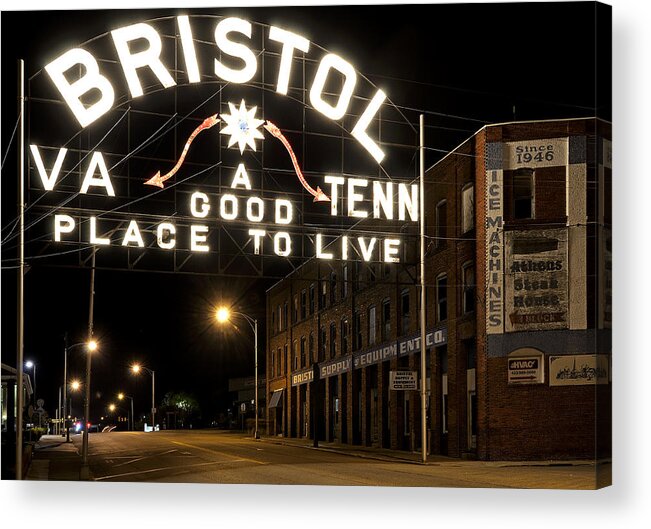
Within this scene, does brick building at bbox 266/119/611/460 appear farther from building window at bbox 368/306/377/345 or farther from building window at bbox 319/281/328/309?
building window at bbox 319/281/328/309

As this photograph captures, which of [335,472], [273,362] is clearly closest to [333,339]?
[273,362]

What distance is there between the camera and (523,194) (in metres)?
33.6

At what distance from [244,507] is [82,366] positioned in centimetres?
8712

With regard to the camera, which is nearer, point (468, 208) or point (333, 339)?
point (468, 208)

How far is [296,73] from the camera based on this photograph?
2853 cm

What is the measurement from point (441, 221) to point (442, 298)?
3128 millimetres

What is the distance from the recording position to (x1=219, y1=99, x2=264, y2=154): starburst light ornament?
2773 cm

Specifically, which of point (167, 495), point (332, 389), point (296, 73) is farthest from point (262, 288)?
point (167, 495)

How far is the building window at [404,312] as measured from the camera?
43.5 m

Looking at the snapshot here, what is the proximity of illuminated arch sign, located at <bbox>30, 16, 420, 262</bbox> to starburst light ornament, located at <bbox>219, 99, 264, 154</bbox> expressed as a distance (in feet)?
0.09

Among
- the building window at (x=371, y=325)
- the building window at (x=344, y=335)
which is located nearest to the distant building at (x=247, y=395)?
the building window at (x=344, y=335)

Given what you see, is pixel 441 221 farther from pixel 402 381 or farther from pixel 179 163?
pixel 179 163

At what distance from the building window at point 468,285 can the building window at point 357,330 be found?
14385mm

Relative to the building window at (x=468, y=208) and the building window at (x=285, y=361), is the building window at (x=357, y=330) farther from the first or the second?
the building window at (x=285, y=361)
